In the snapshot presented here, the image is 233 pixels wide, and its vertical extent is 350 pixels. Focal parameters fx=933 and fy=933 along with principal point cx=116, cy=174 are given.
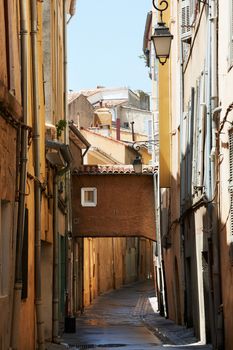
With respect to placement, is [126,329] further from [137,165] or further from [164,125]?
[137,165]

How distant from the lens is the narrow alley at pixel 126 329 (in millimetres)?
19984

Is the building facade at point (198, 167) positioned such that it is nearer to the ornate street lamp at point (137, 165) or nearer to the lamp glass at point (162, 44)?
the lamp glass at point (162, 44)

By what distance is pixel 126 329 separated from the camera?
26781mm

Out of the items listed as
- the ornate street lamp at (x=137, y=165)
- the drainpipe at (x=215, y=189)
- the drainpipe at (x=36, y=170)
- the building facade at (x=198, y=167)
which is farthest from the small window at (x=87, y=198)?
the drainpipe at (x=36, y=170)

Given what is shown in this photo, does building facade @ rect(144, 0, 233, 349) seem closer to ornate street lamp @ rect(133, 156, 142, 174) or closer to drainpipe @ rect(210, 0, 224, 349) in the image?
drainpipe @ rect(210, 0, 224, 349)

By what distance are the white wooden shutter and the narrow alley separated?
733 centimetres

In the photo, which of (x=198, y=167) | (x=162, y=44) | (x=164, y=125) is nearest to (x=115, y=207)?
(x=164, y=125)

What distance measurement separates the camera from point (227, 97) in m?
15.4

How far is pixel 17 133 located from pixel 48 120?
7730 millimetres

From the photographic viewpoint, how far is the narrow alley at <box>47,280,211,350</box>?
19984 mm

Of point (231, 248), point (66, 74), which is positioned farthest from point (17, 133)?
point (66, 74)

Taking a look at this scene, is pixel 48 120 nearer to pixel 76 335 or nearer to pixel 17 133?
pixel 76 335

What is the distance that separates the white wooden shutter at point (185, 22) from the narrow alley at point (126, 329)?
7330mm

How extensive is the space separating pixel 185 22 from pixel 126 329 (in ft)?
29.7
